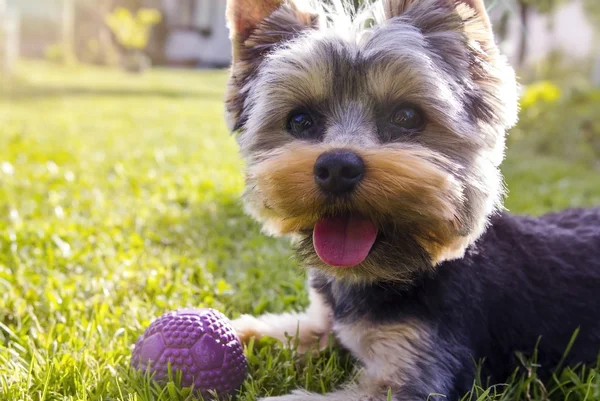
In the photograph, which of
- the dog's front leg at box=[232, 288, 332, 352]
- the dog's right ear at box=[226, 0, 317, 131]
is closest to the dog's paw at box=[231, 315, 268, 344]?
the dog's front leg at box=[232, 288, 332, 352]

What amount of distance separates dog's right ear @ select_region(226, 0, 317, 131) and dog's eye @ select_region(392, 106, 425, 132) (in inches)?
28.3

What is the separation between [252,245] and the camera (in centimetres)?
492

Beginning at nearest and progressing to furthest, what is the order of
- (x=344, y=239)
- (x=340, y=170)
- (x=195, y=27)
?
(x=340, y=170) → (x=344, y=239) → (x=195, y=27)

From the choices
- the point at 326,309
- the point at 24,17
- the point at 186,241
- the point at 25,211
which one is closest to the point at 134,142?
the point at 25,211

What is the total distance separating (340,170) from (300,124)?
60cm

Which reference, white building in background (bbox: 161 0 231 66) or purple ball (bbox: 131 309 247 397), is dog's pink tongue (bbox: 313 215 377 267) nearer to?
purple ball (bbox: 131 309 247 397)

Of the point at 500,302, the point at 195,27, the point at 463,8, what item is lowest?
the point at 195,27

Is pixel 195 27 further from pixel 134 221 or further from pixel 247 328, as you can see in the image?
pixel 247 328

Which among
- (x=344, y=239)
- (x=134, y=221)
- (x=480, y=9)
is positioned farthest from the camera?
(x=134, y=221)

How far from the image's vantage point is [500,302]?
2.98 m

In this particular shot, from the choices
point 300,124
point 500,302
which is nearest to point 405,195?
point 300,124

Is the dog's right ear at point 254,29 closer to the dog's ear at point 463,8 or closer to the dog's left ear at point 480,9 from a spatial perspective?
the dog's ear at point 463,8

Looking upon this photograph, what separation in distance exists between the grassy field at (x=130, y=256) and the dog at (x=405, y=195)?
0.25 meters

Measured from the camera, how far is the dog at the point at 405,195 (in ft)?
8.54
